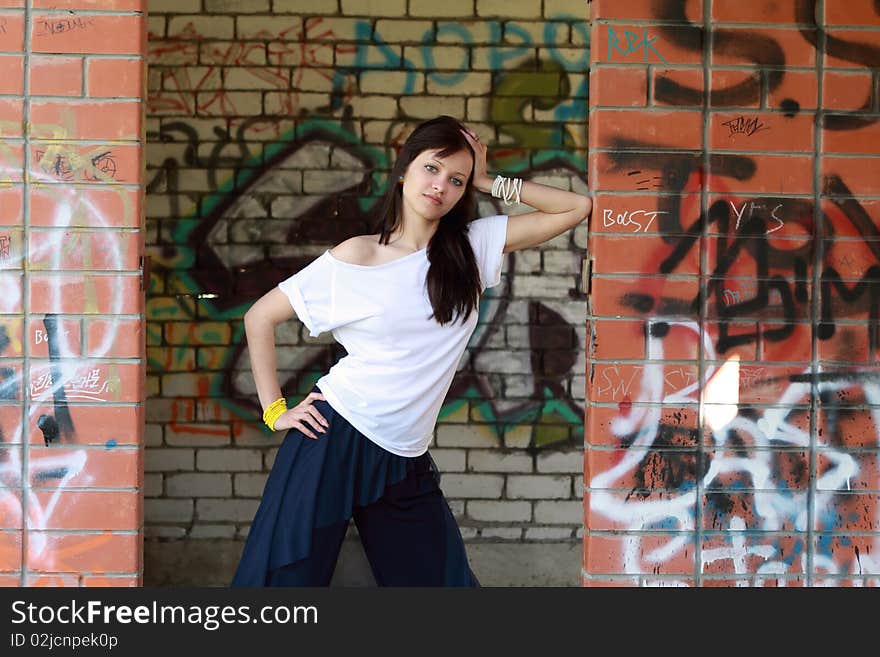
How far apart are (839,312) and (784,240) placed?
0.85 ft

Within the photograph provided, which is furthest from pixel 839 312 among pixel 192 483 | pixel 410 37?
pixel 192 483

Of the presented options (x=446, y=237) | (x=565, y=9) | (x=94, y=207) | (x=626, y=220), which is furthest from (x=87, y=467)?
(x=565, y=9)

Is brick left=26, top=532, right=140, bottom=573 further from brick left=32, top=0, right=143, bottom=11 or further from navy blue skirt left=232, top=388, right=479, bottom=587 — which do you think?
brick left=32, top=0, right=143, bottom=11

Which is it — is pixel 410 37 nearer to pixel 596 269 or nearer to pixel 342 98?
pixel 342 98

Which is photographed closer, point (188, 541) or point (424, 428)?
point (424, 428)

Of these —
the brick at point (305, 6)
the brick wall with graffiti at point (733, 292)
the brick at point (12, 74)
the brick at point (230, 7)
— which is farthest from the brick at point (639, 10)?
the brick at point (230, 7)

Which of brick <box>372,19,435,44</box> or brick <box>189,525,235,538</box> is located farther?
brick <box>189,525,235,538</box>

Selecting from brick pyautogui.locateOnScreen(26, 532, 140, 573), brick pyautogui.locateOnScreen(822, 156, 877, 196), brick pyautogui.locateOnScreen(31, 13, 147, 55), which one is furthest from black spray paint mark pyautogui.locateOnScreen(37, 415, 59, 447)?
brick pyautogui.locateOnScreen(822, 156, 877, 196)

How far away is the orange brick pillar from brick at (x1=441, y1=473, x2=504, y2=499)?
89.7 inches

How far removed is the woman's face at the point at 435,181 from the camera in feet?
9.68

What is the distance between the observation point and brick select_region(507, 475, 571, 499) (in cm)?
505

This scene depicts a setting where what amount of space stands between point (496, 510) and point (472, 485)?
0.55 ft

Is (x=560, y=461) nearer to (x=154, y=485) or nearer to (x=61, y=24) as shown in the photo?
(x=154, y=485)

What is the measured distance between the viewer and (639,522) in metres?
2.99
